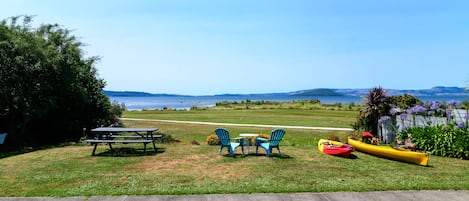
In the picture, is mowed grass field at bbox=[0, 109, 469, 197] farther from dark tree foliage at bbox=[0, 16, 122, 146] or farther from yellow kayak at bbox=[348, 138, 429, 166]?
dark tree foliage at bbox=[0, 16, 122, 146]

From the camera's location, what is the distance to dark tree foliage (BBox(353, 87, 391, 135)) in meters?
14.5

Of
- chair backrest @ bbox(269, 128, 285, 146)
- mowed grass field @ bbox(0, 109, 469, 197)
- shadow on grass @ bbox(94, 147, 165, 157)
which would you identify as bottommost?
shadow on grass @ bbox(94, 147, 165, 157)

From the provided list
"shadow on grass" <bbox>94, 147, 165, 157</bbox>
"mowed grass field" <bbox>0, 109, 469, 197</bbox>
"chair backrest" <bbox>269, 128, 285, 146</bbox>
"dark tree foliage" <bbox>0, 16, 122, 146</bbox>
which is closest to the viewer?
"mowed grass field" <bbox>0, 109, 469, 197</bbox>

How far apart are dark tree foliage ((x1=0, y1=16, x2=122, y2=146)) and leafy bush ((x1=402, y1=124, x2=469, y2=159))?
14286 millimetres

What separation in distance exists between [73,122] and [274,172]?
12.9 m

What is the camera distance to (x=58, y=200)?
545 cm

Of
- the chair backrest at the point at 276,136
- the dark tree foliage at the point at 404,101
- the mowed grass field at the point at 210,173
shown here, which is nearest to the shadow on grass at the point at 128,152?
the mowed grass field at the point at 210,173

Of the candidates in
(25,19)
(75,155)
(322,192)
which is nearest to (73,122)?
(25,19)

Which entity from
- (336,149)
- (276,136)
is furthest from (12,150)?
(336,149)

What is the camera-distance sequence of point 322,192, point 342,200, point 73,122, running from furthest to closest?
1. point 73,122
2. point 322,192
3. point 342,200

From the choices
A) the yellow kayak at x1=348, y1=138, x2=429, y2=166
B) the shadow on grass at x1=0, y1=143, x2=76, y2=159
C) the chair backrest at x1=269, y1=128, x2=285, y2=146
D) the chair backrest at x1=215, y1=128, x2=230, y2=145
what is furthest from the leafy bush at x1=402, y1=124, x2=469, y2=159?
the shadow on grass at x1=0, y1=143, x2=76, y2=159

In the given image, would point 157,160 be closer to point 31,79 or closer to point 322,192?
point 322,192

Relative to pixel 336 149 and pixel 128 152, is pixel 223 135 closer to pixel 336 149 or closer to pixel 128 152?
pixel 128 152

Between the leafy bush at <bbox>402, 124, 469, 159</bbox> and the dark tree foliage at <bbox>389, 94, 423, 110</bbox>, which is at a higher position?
the dark tree foliage at <bbox>389, 94, 423, 110</bbox>
